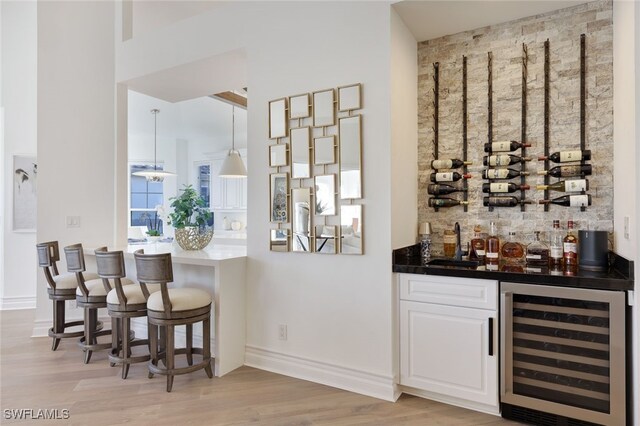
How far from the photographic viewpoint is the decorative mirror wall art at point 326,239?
273cm

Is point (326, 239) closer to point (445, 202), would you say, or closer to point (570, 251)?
point (445, 202)

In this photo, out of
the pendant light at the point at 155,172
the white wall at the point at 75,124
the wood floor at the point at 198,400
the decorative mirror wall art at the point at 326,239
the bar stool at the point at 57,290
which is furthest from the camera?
the pendant light at the point at 155,172

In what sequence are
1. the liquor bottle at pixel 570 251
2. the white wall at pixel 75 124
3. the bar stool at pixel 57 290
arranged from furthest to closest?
the white wall at pixel 75 124 < the bar stool at pixel 57 290 < the liquor bottle at pixel 570 251

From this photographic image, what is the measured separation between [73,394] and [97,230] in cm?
200

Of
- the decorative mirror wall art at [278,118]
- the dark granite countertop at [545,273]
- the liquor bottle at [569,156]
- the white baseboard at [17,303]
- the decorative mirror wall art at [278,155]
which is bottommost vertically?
the white baseboard at [17,303]

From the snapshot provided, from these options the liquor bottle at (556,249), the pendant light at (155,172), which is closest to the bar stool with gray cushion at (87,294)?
the liquor bottle at (556,249)

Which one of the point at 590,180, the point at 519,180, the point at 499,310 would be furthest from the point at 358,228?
the point at 590,180

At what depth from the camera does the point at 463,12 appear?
262 centimetres

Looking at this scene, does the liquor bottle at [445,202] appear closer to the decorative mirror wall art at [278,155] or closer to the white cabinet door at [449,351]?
the white cabinet door at [449,351]

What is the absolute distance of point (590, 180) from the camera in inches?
97.7

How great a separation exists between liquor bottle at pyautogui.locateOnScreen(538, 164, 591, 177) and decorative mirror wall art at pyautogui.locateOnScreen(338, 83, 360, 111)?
1.40 metres

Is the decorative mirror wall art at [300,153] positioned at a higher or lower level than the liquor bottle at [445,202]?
higher

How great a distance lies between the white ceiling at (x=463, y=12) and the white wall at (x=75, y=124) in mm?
3255

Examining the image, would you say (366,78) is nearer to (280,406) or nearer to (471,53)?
(471,53)
